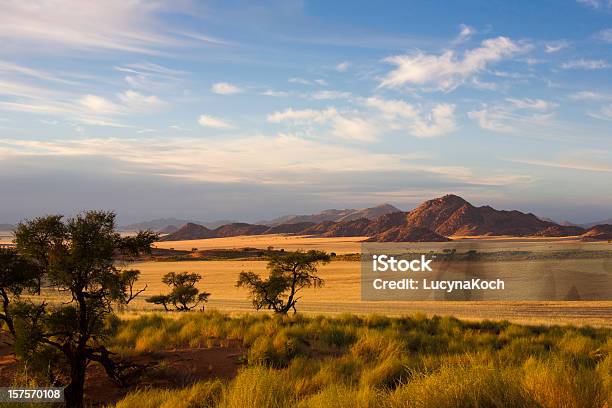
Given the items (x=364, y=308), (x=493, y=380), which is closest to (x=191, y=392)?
(x=493, y=380)

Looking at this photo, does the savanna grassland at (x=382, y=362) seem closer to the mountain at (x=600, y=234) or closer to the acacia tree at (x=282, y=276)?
the acacia tree at (x=282, y=276)

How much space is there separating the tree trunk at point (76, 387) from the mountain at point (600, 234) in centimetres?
15308

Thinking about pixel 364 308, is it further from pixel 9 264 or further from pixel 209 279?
pixel 209 279

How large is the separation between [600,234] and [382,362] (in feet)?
519

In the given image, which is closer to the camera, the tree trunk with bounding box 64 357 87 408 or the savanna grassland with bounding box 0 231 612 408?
the savanna grassland with bounding box 0 231 612 408

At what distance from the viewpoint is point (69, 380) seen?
37.0 feet

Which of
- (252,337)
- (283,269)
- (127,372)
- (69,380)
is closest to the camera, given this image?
(69,380)

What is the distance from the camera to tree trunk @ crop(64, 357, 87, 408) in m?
9.99

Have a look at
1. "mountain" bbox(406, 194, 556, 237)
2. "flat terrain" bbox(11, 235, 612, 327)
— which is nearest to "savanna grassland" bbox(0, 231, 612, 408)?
"flat terrain" bbox(11, 235, 612, 327)

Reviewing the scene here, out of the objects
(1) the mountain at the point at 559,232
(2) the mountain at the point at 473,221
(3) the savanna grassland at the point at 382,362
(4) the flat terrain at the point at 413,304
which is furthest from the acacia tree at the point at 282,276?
(2) the mountain at the point at 473,221

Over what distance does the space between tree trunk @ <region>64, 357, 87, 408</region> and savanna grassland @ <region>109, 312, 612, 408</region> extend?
116cm

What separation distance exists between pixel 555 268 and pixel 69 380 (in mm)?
58968

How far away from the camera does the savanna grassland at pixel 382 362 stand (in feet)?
20.0

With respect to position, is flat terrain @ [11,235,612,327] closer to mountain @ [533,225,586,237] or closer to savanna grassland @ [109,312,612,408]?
savanna grassland @ [109,312,612,408]
